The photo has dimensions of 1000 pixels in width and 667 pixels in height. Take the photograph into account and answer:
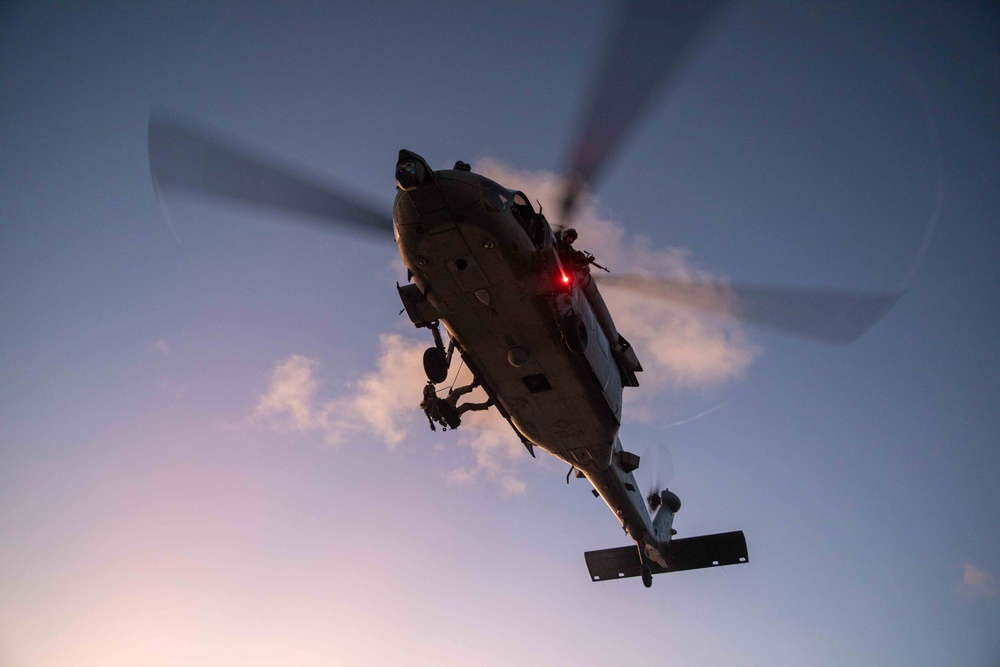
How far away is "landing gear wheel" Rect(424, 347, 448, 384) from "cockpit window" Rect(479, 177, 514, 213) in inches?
136

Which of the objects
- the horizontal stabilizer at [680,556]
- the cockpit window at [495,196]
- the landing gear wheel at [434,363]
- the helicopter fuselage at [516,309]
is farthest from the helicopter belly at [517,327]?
the horizontal stabilizer at [680,556]

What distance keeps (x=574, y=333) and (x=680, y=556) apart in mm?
10393

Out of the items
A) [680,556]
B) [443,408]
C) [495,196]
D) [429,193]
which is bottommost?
[680,556]

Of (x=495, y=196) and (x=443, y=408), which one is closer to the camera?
(x=495, y=196)

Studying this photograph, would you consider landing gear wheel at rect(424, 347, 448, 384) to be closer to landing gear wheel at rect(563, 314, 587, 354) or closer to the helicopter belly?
the helicopter belly

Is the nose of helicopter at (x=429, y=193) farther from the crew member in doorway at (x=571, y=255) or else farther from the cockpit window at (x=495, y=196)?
the crew member in doorway at (x=571, y=255)

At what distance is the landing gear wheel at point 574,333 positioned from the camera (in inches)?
381

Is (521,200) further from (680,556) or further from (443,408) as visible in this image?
(680,556)

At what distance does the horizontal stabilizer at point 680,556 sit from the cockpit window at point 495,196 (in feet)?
40.3

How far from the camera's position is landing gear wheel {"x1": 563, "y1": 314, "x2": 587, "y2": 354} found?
9.68 meters

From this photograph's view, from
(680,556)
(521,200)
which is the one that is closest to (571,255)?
(521,200)

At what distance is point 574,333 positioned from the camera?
970 cm

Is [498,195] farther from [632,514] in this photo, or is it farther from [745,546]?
[745,546]

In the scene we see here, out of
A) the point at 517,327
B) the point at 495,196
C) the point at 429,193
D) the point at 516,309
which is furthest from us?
the point at 517,327
